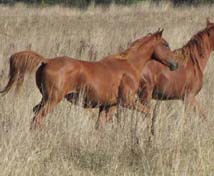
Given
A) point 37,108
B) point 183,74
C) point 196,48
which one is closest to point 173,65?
point 183,74

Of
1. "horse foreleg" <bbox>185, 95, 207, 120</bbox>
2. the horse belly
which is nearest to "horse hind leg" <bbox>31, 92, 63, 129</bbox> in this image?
"horse foreleg" <bbox>185, 95, 207, 120</bbox>

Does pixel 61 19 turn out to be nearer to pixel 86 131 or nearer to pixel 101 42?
pixel 101 42

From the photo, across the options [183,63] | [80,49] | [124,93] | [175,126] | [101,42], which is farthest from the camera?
[101,42]

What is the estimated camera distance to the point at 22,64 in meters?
8.12

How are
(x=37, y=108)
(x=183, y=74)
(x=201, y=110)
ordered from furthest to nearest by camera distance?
(x=183, y=74) → (x=201, y=110) → (x=37, y=108)

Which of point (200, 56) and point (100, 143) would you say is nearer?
point (100, 143)

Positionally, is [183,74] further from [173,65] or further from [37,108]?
[37,108]

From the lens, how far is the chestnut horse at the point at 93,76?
7.82 m

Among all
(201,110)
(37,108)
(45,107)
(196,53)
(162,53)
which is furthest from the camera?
(196,53)

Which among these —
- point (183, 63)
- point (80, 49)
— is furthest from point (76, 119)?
point (80, 49)

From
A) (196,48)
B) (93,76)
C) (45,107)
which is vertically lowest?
(45,107)

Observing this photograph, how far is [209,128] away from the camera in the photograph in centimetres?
695

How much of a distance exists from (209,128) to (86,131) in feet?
4.22

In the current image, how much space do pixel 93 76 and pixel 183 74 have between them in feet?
6.56
